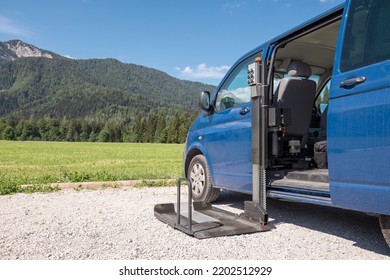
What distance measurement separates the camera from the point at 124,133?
93.9 m

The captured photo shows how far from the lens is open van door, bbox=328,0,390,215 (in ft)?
9.78

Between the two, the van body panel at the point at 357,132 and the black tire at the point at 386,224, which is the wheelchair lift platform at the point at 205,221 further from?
the black tire at the point at 386,224

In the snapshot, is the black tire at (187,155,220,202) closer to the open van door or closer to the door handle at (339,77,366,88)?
the open van door

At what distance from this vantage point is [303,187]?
13.7 ft

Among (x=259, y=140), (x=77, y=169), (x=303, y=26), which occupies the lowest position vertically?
(x=77, y=169)

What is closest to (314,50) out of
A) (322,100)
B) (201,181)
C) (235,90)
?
(322,100)

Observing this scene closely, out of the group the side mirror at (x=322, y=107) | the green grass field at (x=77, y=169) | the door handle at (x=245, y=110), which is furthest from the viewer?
the green grass field at (x=77, y=169)

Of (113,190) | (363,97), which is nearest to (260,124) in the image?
(363,97)

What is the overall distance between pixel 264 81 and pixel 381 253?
2220mm

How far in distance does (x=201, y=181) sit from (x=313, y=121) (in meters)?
1.97

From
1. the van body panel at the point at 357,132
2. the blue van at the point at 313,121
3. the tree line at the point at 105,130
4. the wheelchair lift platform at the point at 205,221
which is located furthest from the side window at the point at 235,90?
the tree line at the point at 105,130

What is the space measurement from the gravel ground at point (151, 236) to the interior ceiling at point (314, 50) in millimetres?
2256

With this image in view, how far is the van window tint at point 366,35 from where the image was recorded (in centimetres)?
312

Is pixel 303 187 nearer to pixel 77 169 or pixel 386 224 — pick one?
pixel 386 224
